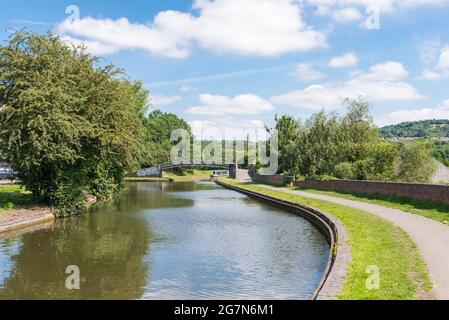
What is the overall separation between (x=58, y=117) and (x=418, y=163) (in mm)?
31195

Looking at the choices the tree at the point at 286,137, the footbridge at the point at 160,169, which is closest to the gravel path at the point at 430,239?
the tree at the point at 286,137

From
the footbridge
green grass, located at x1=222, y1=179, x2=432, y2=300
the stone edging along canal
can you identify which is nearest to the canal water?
the stone edging along canal

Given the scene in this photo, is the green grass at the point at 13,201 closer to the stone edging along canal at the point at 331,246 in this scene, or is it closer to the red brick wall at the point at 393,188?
the stone edging along canal at the point at 331,246

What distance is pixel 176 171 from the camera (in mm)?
116625

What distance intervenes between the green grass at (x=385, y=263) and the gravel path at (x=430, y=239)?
8.6 inches

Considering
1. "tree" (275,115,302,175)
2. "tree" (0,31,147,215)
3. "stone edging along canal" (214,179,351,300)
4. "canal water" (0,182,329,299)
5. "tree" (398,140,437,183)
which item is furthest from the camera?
"tree" (275,115,302,175)

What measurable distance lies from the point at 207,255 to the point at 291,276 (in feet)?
14.0

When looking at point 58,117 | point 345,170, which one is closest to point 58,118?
point 58,117

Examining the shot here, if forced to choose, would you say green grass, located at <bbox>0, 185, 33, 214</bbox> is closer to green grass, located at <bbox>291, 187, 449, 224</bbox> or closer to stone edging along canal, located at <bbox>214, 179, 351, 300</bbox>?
stone edging along canal, located at <bbox>214, 179, 351, 300</bbox>

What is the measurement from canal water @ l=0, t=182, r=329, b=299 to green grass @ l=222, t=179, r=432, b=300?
1.48 m

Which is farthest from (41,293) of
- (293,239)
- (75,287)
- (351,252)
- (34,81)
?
(34,81)

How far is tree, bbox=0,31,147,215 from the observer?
26859 millimetres

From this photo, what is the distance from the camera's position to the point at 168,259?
1691 cm
